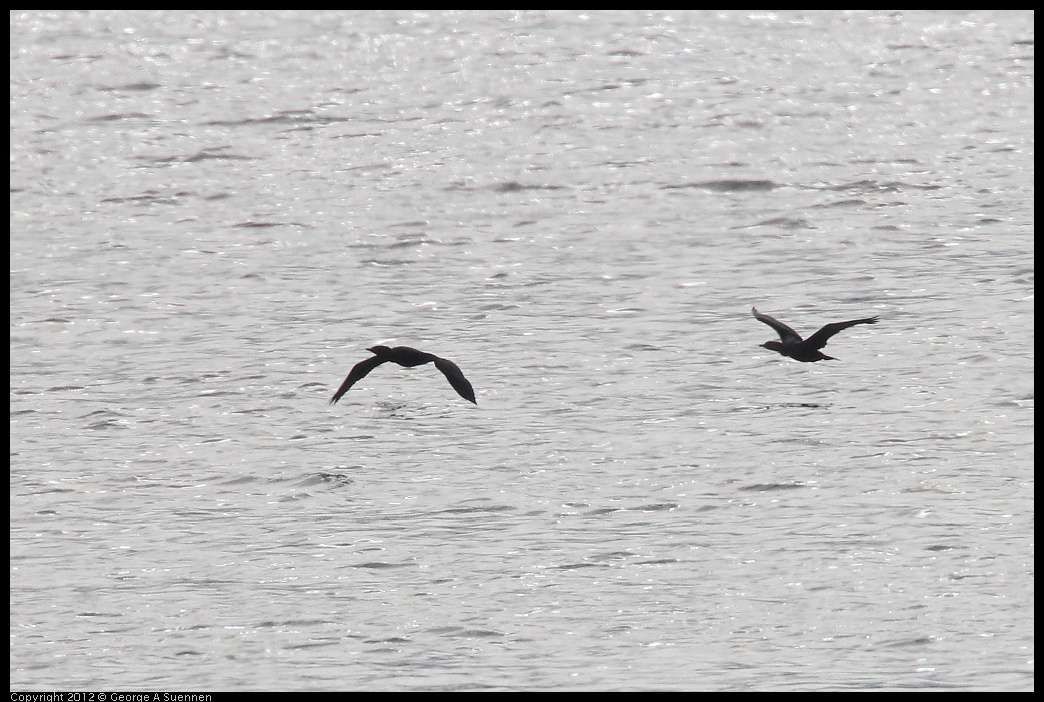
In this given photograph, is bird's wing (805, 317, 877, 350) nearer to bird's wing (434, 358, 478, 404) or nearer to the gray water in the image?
the gray water

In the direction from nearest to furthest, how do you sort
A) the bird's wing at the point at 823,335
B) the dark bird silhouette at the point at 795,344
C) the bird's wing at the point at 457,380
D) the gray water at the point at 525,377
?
the gray water at the point at 525,377
the bird's wing at the point at 457,380
the bird's wing at the point at 823,335
the dark bird silhouette at the point at 795,344

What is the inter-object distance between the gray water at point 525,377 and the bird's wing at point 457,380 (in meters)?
0.38

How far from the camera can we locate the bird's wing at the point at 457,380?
1568 centimetres

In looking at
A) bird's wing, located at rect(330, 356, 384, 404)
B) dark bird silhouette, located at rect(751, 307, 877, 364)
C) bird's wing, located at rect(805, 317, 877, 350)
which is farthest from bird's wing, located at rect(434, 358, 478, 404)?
bird's wing, located at rect(805, 317, 877, 350)

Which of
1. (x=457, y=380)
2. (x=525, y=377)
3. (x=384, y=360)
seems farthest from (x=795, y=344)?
(x=384, y=360)

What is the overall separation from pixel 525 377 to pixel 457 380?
1506 mm

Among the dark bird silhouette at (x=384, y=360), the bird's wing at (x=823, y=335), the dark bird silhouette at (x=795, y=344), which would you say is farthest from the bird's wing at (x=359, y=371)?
the bird's wing at (x=823, y=335)

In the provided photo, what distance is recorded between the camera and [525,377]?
17.2 metres

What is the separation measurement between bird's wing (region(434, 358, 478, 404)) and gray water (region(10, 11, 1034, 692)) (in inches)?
15.1

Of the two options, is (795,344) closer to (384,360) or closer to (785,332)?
(785,332)

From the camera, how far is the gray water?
12.5 m

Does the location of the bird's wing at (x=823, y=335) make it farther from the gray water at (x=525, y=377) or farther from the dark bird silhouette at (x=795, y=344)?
the gray water at (x=525, y=377)

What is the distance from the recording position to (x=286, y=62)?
31594 mm

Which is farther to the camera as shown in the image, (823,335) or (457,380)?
(823,335)
